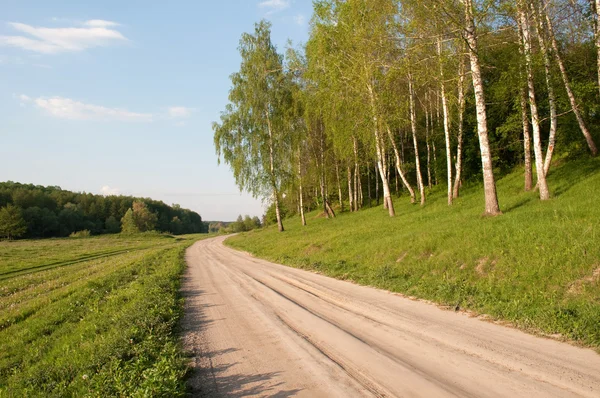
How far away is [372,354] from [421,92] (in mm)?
28570

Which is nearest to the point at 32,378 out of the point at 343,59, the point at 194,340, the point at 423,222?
the point at 194,340

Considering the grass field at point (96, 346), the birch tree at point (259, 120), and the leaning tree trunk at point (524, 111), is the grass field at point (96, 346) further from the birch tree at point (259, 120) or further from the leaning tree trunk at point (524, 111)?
the birch tree at point (259, 120)

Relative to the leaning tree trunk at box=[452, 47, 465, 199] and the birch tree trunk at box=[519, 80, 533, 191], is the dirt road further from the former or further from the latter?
the birch tree trunk at box=[519, 80, 533, 191]

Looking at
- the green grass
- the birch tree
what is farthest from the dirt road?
the birch tree

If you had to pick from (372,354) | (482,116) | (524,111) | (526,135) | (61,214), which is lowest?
(372,354)

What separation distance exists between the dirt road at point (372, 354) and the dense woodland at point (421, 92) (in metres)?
8.64

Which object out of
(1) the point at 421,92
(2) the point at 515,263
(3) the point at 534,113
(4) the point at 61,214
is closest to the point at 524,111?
(3) the point at 534,113

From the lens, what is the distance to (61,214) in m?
94.9

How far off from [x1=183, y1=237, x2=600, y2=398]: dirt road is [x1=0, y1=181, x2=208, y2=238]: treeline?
85187 mm

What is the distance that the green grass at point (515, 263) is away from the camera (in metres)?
6.43

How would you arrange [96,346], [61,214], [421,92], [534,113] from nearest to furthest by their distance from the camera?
1. [96,346]
2. [534,113]
3. [421,92]
4. [61,214]

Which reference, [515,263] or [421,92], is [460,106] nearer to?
[515,263]

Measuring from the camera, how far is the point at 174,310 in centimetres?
838

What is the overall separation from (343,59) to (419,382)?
20.6m
